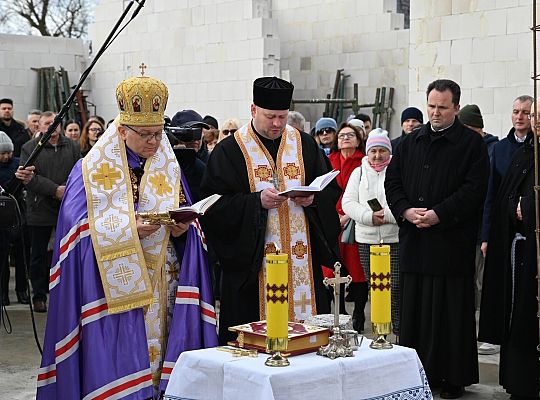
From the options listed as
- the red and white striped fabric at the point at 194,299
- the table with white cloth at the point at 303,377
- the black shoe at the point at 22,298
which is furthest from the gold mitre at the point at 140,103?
the black shoe at the point at 22,298

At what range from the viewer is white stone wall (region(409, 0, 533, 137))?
34.5 ft

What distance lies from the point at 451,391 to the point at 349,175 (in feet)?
8.92

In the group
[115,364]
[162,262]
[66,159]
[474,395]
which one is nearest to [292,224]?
[162,262]

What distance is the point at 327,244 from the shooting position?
5535mm

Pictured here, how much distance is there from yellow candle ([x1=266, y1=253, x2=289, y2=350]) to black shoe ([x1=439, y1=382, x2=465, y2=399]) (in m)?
2.85

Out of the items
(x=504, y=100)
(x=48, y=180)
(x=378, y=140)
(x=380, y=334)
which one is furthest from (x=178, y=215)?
(x=504, y=100)

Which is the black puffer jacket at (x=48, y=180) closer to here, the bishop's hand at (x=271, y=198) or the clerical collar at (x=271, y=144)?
the clerical collar at (x=271, y=144)

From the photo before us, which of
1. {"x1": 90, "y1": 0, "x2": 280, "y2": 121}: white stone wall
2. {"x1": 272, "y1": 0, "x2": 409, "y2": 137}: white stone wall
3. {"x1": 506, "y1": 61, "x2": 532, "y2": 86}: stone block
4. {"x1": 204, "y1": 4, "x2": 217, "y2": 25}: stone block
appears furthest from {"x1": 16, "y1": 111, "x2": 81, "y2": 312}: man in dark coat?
{"x1": 272, "y1": 0, "x2": 409, "y2": 137}: white stone wall

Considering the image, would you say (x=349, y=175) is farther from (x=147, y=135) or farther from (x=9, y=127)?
(x=9, y=127)

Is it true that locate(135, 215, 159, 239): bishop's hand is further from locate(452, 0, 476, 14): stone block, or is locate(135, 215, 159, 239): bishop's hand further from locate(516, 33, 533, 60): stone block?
locate(452, 0, 476, 14): stone block

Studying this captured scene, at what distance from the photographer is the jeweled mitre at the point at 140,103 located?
4.76m

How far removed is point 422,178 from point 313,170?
97 cm

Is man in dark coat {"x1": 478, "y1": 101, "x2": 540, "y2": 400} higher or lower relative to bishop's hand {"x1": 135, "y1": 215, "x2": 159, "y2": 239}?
lower

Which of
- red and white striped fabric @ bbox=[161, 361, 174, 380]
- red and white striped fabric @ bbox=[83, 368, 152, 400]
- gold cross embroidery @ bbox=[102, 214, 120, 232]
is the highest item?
gold cross embroidery @ bbox=[102, 214, 120, 232]
